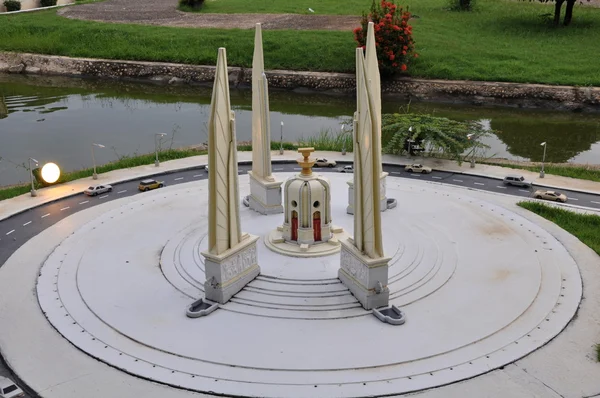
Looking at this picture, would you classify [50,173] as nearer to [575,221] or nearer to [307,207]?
[307,207]

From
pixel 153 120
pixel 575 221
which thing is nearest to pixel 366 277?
pixel 575 221

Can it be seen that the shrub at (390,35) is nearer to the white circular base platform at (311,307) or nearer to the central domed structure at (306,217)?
the white circular base platform at (311,307)

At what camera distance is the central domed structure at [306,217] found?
25969 millimetres

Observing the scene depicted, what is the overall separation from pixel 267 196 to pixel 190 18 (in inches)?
2594

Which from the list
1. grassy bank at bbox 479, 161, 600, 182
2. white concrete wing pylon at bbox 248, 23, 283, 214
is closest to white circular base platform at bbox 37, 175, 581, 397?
white concrete wing pylon at bbox 248, 23, 283, 214

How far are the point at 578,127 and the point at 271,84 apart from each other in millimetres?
33570

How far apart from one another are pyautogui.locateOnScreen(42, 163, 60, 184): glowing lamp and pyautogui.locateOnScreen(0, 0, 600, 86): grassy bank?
40.1 meters

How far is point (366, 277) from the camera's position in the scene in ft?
72.5

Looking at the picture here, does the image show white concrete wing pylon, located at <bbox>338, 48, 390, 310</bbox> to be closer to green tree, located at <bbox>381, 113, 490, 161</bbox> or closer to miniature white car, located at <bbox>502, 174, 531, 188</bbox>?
miniature white car, located at <bbox>502, 174, 531, 188</bbox>

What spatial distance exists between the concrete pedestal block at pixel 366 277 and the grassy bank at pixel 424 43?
5034 centimetres

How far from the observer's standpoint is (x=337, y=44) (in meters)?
74.8

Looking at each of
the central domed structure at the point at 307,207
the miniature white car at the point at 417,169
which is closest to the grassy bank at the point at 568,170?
the miniature white car at the point at 417,169

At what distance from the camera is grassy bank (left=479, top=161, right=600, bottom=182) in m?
39.3

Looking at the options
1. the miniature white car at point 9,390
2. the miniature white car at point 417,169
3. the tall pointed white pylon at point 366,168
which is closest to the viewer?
the miniature white car at point 9,390
